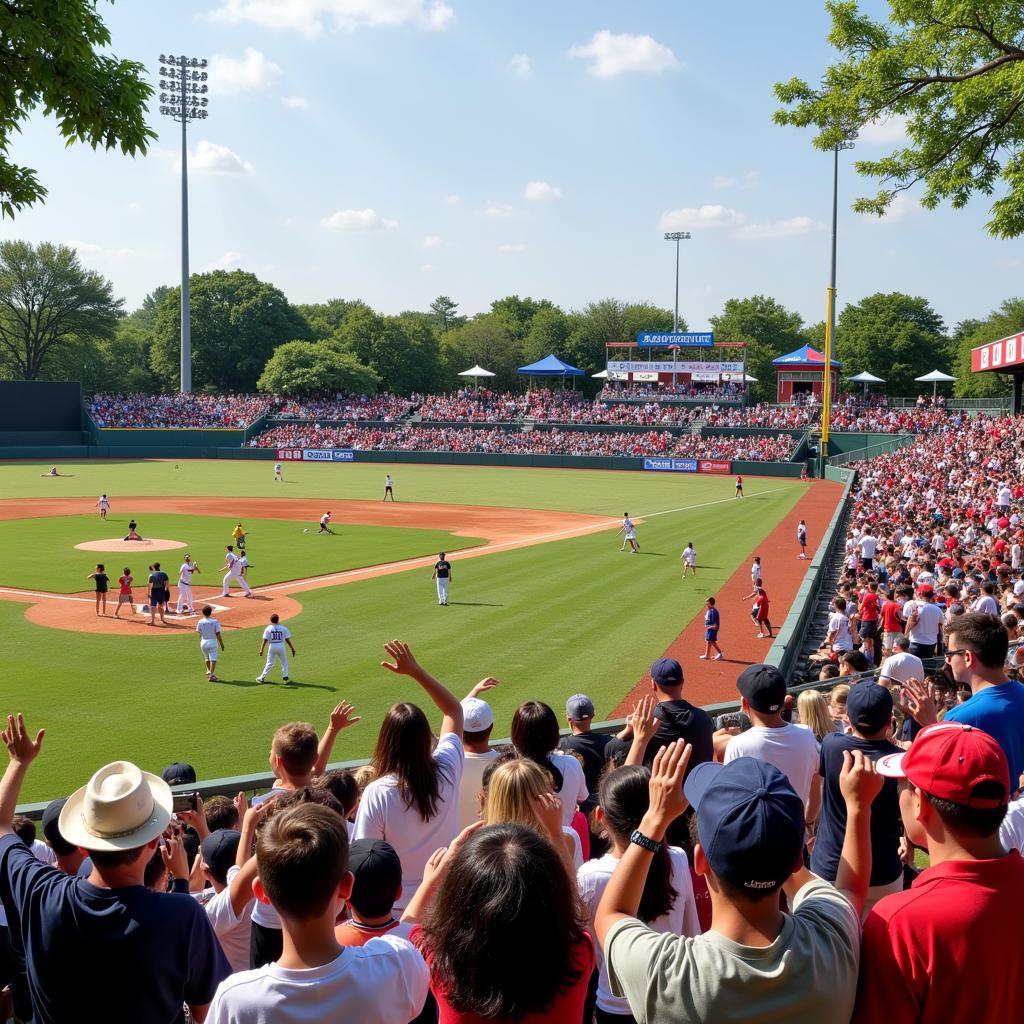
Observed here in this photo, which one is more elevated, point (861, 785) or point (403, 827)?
point (861, 785)

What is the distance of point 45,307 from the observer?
9800cm

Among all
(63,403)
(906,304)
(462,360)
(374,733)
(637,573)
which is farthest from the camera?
(462,360)

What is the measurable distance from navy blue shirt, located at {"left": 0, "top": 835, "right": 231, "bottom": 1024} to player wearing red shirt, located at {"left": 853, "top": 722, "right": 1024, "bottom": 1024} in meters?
2.38

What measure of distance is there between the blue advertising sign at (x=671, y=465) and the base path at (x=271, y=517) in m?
26.0

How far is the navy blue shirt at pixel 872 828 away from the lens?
15.8 feet

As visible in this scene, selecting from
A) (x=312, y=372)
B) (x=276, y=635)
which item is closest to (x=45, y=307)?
(x=312, y=372)

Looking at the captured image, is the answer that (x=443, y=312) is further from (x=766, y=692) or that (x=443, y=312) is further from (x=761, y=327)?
(x=766, y=692)

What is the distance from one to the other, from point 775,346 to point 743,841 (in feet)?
414

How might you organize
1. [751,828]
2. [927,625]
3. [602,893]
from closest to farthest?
1. [751,828]
2. [602,893]
3. [927,625]

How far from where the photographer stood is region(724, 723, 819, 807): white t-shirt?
5789 millimetres

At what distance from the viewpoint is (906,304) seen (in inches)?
4262

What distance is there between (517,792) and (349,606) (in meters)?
20.3

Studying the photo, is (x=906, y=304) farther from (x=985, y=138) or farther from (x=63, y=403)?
(x=985, y=138)

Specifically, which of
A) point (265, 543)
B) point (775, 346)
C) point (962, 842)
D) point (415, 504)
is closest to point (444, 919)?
point (962, 842)
